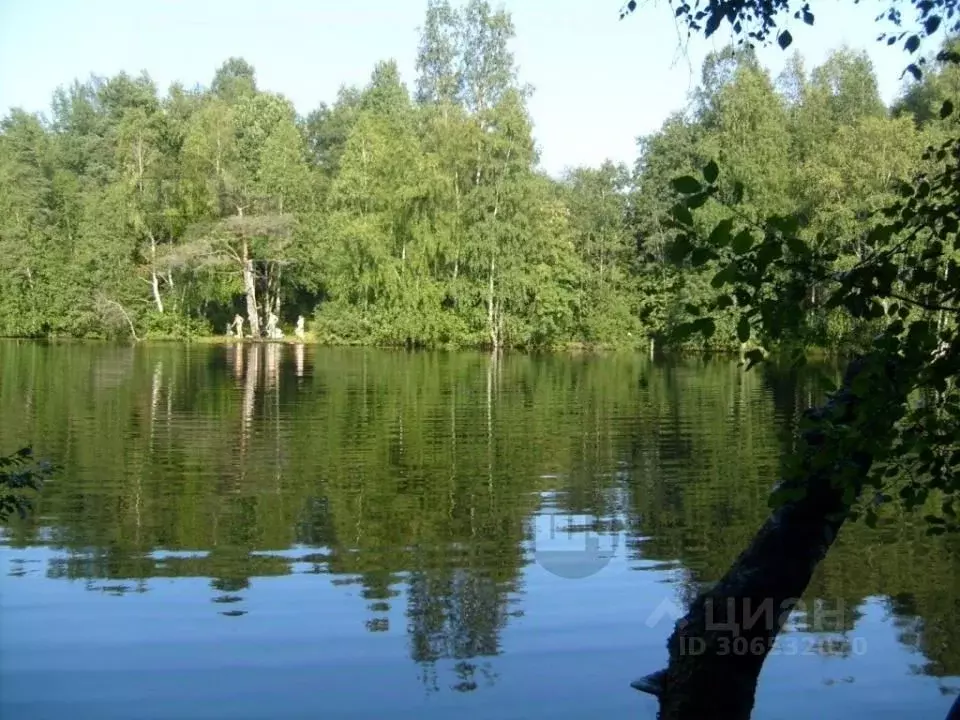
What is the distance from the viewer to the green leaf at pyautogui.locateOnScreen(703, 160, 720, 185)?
321cm

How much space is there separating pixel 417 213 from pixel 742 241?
4919cm

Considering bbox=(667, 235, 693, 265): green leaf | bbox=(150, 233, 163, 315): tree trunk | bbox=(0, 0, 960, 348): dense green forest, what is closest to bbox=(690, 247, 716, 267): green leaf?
bbox=(667, 235, 693, 265): green leaf

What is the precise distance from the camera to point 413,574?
997 cm

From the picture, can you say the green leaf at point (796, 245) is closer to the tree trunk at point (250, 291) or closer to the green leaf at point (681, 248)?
the green leaf at point (681, 248)

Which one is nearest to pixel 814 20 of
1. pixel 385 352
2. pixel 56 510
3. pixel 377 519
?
pixel 377 519

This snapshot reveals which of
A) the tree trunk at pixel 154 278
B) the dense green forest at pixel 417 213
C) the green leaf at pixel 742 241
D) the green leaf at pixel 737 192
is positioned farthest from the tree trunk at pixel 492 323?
the green leaf at pixel 742 241

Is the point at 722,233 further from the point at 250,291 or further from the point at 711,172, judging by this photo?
the point at 250,291

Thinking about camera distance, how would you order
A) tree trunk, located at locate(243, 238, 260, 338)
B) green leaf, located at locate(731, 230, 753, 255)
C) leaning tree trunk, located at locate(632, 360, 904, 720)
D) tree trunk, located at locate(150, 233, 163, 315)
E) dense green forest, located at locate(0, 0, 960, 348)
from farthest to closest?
tree trunk, located at locate(150, 233, 163, 315), tree trunk, located at locate(243, 238, 260, 338), dense green forest, located at locate(0, 0, 960, 348), leaning tree trunk, located at locate(632, 360, 904, 720), green leaf, located at locate(731, 230, 753, 255)

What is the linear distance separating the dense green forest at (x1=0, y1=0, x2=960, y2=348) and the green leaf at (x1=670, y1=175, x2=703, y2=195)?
4481cm

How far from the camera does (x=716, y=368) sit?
41531mm

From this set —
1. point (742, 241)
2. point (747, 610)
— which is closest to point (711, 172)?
point (742, 241)

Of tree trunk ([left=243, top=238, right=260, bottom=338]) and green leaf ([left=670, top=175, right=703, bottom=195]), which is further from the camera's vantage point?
tree trunk ([left=243, top=238, right=260, bottom=338])

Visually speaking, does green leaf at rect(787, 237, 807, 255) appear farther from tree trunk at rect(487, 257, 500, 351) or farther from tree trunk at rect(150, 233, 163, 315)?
tree trunk at rect(150, 233, 163, 315)

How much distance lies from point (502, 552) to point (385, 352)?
39.6 m
